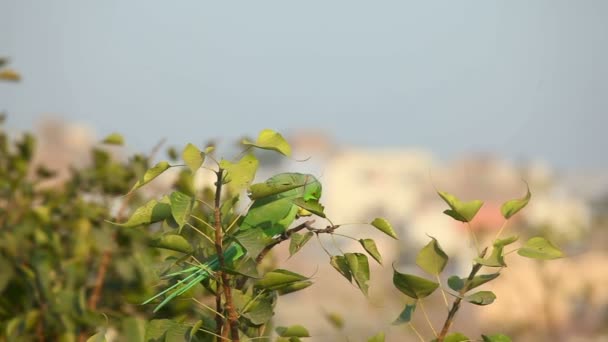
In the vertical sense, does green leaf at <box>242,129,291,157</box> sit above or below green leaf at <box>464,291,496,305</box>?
above

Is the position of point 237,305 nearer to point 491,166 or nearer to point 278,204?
point 278,204

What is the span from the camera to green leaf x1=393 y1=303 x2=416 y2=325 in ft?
2.69

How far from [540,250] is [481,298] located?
0.07m

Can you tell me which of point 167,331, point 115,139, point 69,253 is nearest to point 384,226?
point 167,331

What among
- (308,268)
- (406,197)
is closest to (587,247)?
(308,268)

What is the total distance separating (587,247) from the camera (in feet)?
33.5

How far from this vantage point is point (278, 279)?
2.66ft

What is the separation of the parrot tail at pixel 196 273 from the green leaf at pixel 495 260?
8.5 inches

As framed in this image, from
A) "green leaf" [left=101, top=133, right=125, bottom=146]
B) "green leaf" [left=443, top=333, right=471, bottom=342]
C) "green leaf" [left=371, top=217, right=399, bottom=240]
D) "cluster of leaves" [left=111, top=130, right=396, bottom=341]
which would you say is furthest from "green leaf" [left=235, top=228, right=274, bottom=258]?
"green leaf" [left=101, top=133, right=125, bottom=146]

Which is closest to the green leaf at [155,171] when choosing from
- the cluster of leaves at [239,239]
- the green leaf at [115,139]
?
the cluster of leaves at [239,239]

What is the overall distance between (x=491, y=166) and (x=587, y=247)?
3397cm

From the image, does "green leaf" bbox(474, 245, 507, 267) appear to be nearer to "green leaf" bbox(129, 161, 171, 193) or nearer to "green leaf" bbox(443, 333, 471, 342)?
"green leaf" bbox(443, 333, 471, 342)

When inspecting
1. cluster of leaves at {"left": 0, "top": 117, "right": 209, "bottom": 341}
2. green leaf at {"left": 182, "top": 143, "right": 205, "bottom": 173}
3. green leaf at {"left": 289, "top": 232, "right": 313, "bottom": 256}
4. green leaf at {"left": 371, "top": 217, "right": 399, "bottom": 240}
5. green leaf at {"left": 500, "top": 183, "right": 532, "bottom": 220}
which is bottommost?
cluster of leaves at {"left": 0, "top": 117, "right": 209, "bottom": 341}

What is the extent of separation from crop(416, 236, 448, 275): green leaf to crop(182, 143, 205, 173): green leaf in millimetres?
248
